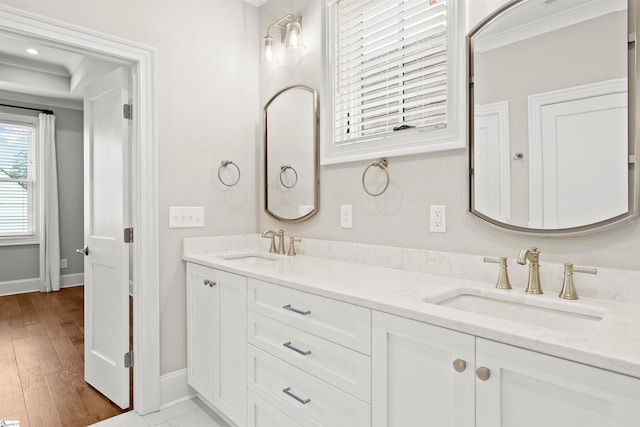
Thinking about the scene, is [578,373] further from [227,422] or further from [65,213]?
[65,213]

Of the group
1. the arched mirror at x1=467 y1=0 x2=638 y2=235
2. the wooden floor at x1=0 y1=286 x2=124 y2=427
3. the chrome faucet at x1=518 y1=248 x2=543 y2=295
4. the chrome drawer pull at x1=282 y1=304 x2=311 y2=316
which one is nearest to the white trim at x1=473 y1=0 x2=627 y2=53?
the arched mirror at x1=467 y1=0 x2=638 y2=235

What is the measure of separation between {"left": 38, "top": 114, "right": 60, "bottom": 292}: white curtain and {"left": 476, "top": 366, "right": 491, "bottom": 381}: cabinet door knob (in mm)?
5875

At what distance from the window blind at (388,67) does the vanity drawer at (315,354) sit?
1049 millimetres

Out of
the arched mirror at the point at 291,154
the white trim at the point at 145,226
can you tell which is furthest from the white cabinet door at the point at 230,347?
the arched mirror at the point at 291,154

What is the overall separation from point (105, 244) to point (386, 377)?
197 cm

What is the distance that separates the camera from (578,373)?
784mm

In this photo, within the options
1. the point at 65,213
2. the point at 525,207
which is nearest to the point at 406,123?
the point at 525,207

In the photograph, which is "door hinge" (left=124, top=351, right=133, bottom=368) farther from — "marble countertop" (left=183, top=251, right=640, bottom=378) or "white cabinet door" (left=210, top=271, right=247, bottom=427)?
"marble countertop" (left=183, top=251, right=640, bottom=378)

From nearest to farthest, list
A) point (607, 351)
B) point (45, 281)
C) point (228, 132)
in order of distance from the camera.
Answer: point (607, 351) → point (228, 132) → point (45, 281)

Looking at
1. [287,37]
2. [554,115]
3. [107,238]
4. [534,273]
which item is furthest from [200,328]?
[554,115]

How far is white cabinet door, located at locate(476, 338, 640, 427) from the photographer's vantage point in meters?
0.74

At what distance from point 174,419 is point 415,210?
174 cm

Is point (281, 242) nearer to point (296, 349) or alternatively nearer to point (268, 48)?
point (296, 349)

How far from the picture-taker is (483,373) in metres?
0.92
